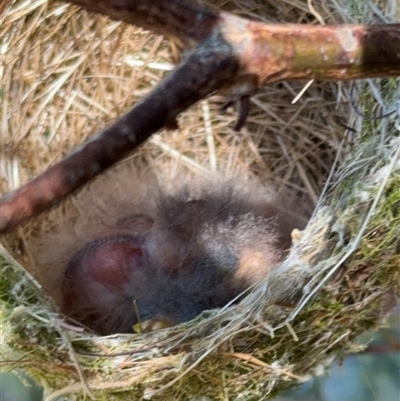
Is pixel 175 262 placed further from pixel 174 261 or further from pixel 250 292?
pixel 250 292

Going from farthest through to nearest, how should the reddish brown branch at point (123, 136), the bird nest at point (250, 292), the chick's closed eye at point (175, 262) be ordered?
the chick's closed eye at point (175, 262) < the bird nest at point (250, 292) < the reddish brown branch at point (123, 136)

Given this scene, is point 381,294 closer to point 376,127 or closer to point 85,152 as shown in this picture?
point 376,127

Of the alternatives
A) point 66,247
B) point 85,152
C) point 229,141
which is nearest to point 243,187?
point 229,141

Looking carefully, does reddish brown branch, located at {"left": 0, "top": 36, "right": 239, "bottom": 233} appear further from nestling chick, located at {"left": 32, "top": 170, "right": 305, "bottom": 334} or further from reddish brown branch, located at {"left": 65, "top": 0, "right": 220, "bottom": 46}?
nestling chick, located at {"left": 32, "top": 170, "right": 305, "bottom": 334}

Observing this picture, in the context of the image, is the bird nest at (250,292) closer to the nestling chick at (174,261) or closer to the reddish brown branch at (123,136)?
the nestling chick at (174,261)

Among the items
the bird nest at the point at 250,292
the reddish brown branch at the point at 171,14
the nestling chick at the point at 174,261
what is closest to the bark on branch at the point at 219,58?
the reddish brown branch at the point at 171,14

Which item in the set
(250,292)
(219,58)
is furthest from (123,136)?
(250,292)
